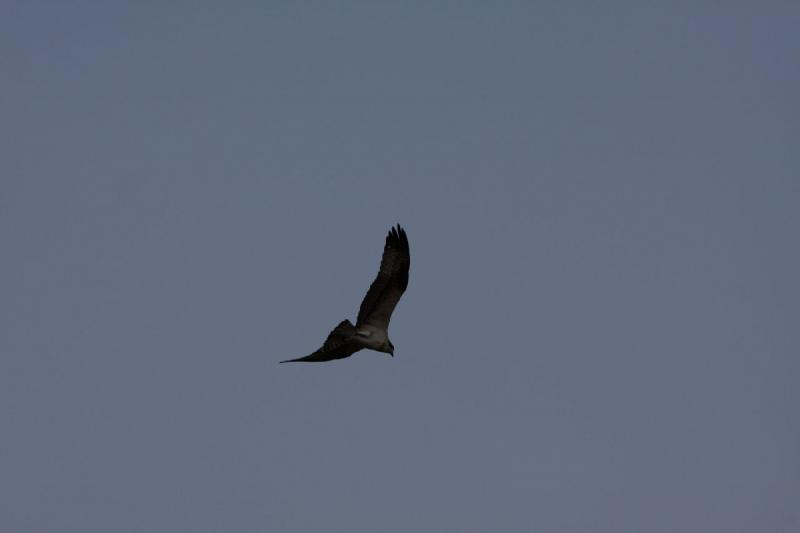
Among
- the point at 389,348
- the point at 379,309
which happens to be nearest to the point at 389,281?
the point at 379,309

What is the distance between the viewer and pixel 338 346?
194ft

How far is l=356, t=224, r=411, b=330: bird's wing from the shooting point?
5838cm

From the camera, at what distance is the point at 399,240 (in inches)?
2303

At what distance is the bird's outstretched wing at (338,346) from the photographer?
58.6m

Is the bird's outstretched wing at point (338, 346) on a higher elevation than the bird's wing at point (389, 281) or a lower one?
lower

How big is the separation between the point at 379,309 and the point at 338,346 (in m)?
1.39

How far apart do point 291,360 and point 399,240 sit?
12.7ft

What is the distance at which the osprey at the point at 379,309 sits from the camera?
192ft

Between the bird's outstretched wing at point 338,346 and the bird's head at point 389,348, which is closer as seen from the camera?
the bird's outstretched wing at point 338,346

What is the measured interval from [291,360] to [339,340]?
126 centimetres

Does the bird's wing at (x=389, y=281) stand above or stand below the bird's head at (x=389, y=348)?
above

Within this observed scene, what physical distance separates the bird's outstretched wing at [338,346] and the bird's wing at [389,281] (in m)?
0.46

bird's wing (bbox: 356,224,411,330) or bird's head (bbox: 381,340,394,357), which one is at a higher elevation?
bird's wing (bbox: 356,224,411,330)

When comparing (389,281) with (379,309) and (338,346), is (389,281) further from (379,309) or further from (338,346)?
(338,346)
